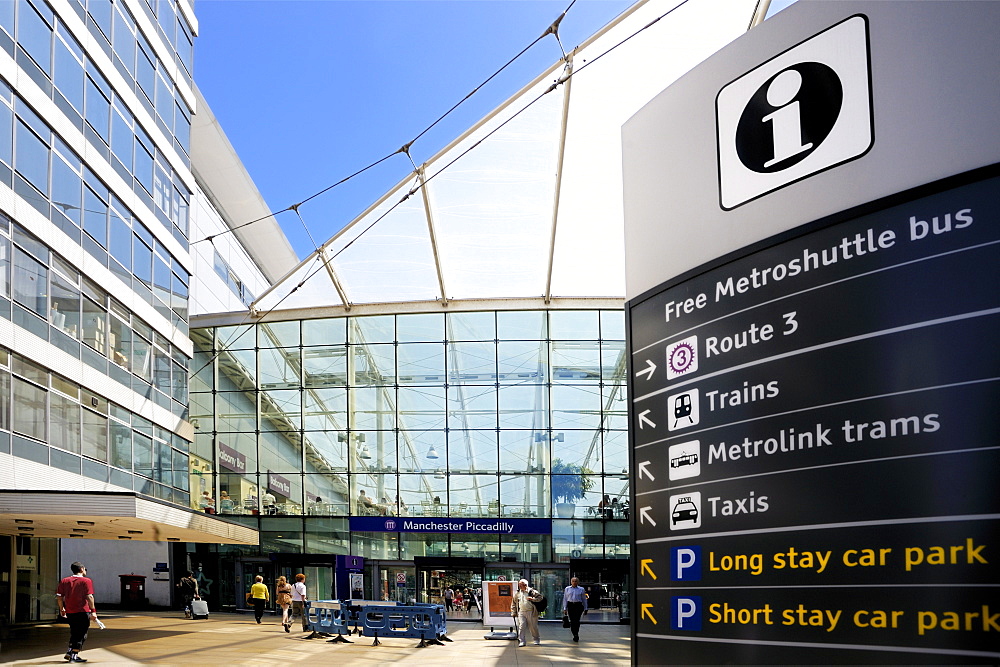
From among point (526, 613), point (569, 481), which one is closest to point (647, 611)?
point (526, 613)

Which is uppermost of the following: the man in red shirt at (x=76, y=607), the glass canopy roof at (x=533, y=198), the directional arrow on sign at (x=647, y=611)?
the glass canopy roof at (x=533, y=198)

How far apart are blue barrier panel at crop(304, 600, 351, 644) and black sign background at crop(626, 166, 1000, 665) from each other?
20.2 meters

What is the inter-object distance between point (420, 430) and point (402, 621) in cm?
1387

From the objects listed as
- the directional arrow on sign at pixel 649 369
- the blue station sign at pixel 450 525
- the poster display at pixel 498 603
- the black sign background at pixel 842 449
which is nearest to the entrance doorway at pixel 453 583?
the blue station sign at pixel 450 525

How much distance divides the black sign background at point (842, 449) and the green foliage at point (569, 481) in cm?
3069

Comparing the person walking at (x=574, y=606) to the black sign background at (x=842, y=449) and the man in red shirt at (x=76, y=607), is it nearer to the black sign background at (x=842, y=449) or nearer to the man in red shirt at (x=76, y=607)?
the man in red shirt at (x=76, y=607)

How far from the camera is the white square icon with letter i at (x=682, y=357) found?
16.9ft

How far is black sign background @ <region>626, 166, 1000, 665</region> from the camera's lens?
3824 mm

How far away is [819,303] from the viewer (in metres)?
4.48

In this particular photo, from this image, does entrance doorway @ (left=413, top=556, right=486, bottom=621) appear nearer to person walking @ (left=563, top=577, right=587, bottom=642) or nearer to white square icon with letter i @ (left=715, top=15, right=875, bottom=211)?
person walking @ (left=563, top=577, right=587, bottom=642)

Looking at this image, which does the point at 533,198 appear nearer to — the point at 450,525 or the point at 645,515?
the point at 450,525

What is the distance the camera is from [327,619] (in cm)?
2470

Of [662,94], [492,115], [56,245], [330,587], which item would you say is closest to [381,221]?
[492,115]

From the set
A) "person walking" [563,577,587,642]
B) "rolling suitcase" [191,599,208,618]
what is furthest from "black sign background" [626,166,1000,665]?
"rolling suitcase" [191,599,208,618]
